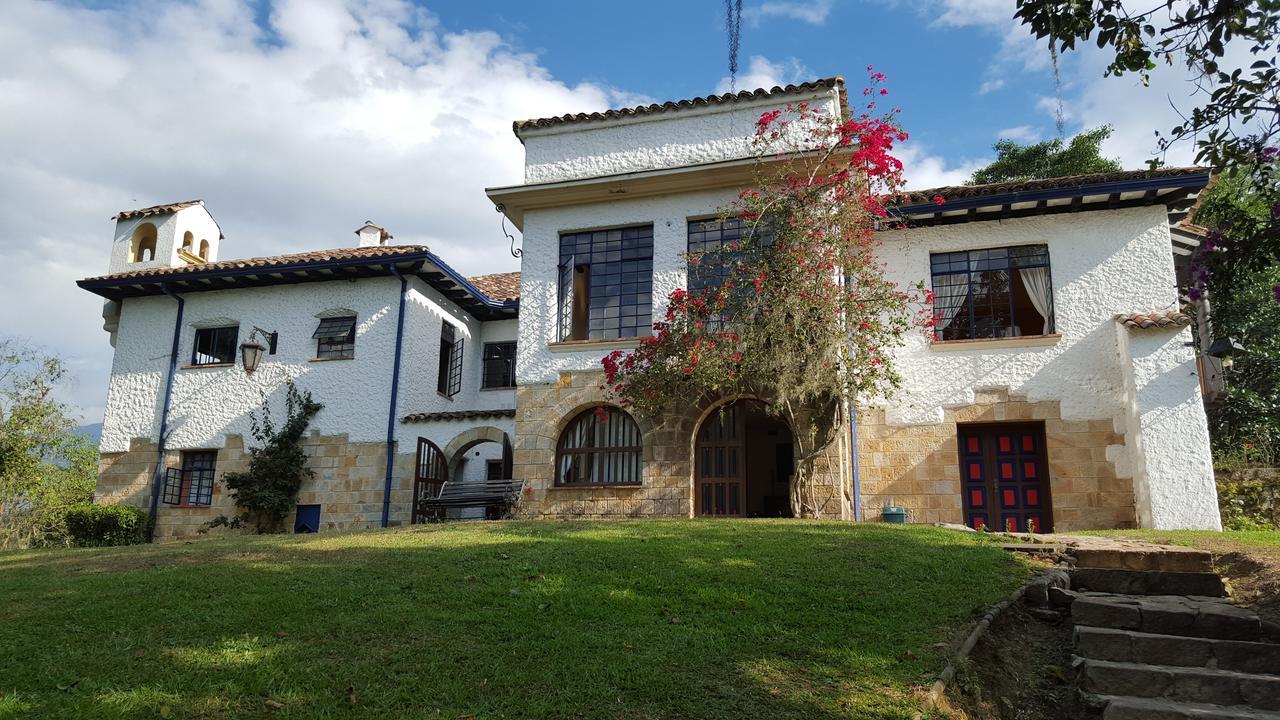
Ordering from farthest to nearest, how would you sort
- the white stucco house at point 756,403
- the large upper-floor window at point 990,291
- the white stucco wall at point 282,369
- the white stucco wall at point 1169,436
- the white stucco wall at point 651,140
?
the white stucco wall at point 282,369, the white stucco wall at point 651,140, the large upper-floor window at point 990,291, the white stucco house at point 756,403, the white stucco wall at point 1169,436

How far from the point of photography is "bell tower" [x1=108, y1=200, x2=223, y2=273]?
18078 millimetres

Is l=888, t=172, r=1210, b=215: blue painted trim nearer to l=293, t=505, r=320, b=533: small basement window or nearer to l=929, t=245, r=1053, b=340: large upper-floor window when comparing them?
l=929, t=245, r=1053, b=340: large upper-floor window

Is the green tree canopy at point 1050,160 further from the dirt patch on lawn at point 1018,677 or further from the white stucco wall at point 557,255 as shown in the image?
the dirt patch on lawn at point 1018,677

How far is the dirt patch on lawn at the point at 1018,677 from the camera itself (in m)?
4.75

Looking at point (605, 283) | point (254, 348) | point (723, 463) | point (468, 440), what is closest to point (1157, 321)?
point (723, 463)

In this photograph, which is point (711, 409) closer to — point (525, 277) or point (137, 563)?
point (525, 277)

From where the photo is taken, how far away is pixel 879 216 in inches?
485

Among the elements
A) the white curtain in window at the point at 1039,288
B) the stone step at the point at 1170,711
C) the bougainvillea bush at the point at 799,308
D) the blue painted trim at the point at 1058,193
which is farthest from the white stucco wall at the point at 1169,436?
the stone step at the point at 1170,711

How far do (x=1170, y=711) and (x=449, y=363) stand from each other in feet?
49.1

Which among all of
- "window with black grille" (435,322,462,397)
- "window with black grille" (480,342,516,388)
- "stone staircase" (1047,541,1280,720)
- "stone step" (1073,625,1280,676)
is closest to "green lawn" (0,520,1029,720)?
"stone staircase" (1047,541,1280,720)

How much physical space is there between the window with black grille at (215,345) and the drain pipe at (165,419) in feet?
1.18

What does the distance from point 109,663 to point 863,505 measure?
10.1 m

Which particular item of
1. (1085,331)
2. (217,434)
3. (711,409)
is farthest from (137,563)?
(1085,331)

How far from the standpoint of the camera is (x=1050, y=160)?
2319 centimetres
